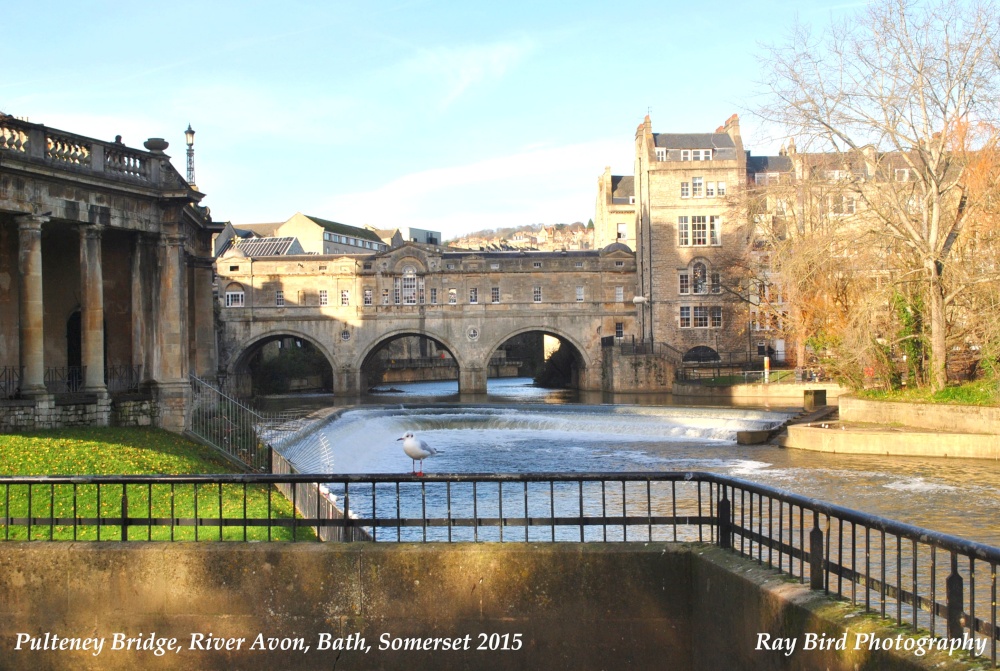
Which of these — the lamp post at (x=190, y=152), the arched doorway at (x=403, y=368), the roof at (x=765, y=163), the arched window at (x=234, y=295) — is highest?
the roof at (x=765, y=163)

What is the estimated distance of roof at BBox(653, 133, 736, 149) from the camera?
63.3 meters

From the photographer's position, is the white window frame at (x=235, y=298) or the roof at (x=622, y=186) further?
the roof at (x=622, y=186)

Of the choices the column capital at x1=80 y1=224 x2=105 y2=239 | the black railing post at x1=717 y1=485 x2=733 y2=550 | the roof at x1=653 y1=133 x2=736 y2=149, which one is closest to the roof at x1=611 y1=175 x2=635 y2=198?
the roof at x1=653 y1=133 x2=736 y2=149

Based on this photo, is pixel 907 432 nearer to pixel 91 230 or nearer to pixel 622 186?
pixel 91 230

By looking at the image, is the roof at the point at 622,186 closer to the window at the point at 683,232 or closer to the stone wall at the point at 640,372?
the window at the point at 683,232

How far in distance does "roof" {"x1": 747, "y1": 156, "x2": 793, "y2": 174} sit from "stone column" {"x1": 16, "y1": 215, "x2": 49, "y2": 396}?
57.1 m

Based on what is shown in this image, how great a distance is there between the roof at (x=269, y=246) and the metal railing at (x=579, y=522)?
68.6 meters

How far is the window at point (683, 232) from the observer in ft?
199

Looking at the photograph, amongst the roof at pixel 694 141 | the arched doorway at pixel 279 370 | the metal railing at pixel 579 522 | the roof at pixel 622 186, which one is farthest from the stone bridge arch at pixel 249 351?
the metal railing at pixel 579 522

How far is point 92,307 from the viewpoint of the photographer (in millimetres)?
18484

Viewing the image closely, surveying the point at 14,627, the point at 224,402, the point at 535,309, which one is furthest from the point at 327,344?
the point at 14,627

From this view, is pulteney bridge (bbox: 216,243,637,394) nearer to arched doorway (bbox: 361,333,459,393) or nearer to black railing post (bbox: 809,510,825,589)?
arched doorway (bbox: 361,333,459,393)

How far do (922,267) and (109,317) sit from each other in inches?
866

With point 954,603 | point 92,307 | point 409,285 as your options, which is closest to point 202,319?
point 92,307
